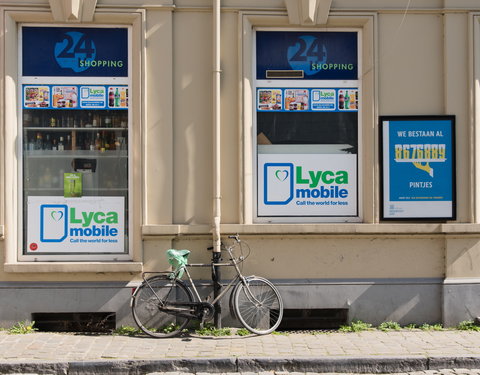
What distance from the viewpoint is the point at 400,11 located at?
7871mm

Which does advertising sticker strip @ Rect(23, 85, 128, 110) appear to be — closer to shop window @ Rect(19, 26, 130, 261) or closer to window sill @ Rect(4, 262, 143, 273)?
shop window @ Rect(19, 26, 130, 261)

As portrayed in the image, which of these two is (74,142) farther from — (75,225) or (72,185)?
(75,225)

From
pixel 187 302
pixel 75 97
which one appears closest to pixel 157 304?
pixel 187 302

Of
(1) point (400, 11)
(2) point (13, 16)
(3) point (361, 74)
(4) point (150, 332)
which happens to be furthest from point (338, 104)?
(2) point (13, 16)

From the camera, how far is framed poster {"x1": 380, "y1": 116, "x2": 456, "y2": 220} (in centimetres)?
786

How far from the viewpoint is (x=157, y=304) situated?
24.5ft

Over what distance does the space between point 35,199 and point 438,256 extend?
5138mm

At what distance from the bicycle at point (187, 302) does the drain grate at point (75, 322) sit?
57 centimetres

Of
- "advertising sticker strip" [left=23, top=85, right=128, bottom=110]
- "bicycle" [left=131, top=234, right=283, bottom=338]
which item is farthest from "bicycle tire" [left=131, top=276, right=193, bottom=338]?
"advertising sticker strip" [left=23, top=85, right=128, bottom=110]

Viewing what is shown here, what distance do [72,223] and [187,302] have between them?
71.1 inches

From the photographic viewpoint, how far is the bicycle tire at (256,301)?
7.51 m

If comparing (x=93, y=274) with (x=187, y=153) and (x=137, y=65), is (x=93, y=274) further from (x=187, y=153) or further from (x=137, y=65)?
(x=137, y=65)

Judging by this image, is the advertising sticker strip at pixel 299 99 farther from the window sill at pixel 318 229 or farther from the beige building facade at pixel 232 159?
the window sill at pixel 318 229

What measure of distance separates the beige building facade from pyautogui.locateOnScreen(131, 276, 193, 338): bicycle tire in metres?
0.29
